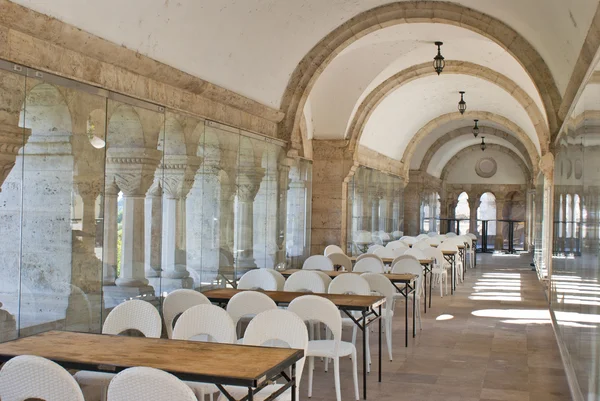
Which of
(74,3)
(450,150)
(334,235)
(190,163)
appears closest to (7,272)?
(74,3)

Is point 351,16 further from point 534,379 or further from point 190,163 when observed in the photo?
point 534,379

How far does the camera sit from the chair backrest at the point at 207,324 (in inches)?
175

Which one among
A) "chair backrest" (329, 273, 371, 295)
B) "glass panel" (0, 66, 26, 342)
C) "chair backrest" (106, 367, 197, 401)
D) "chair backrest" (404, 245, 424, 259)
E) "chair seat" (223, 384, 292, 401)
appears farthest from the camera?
"chair backrest" (404, 245, 424, 259)

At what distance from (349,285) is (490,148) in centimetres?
2499

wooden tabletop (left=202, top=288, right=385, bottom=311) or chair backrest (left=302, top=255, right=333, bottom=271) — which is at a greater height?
chair backrest (left=302, top=255, right=333, bottom=271)

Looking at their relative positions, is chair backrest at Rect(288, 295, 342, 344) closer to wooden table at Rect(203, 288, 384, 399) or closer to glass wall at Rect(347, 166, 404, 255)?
wooden table at Rect(203, 288, 384, 399)

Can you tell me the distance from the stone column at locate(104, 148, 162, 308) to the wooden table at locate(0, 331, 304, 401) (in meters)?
1.79

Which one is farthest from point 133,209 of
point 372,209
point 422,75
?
point 372,209

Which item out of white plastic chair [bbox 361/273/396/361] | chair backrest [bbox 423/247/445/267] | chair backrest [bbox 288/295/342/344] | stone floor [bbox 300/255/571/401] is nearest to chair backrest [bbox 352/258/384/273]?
stone floor [bbox 300/255/571/401]

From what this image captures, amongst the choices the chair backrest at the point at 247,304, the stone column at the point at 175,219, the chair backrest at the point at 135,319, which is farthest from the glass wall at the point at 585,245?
the stone column at the point at 175,219

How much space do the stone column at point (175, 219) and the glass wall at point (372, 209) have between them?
6.42 m

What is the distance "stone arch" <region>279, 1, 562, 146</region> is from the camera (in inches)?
364

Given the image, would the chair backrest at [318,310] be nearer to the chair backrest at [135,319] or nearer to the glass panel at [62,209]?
the chair backrest at [135,319]

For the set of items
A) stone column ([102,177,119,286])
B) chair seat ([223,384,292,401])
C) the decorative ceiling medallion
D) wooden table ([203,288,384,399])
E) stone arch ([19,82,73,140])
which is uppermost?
the decorative ceiling medallion
